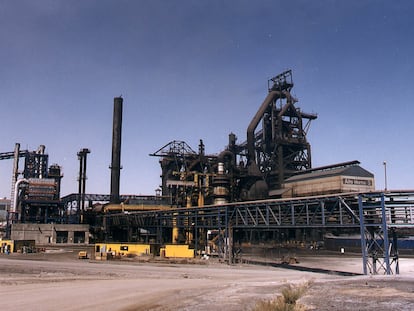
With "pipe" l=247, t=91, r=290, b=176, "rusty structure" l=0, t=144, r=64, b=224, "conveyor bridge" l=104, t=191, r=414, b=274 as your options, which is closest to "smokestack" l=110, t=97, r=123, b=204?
"rusty structure" l=0, t=144, r=64, b=224

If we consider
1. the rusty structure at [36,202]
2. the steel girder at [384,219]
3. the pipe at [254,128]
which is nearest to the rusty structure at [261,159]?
the pipe at [254,128]

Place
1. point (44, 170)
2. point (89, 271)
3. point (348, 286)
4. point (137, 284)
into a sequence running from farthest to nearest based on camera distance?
1. point (44, 170)
2. point (89, 271)
3. point (137, 284)
4. point (348, 286)

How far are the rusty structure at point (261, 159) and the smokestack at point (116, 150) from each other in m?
9.29

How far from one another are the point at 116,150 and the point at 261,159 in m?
33.9

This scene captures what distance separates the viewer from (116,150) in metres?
87.8

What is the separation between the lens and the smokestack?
283ft

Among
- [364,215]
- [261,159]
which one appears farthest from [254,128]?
[364,215]

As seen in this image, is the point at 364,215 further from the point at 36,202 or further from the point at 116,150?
the point at 36,202

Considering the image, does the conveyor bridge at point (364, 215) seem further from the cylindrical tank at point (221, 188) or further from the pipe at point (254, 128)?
the pipe at point (254, 128)

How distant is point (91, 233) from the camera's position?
3447 inches

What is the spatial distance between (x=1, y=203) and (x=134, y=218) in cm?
11022

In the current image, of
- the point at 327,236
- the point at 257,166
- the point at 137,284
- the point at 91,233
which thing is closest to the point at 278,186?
the point at 257,166

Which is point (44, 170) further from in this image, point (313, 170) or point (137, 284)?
point (137, 284)

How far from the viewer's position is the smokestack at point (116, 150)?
8638 centimetres
